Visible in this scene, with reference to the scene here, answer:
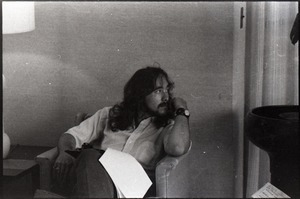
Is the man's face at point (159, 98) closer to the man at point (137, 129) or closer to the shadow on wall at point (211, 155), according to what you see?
the man at point (137, 129)

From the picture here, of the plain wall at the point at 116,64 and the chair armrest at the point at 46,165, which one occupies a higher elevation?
the plain wall at the point at 116,64

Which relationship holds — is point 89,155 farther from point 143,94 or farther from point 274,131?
point 274,131

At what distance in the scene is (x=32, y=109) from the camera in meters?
1.70

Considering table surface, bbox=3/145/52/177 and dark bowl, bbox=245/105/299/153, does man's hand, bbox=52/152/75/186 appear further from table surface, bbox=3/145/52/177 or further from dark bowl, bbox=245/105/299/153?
dark bowl, bbox=245/105/299/153

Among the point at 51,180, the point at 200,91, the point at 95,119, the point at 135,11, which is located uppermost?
the point at 135,11

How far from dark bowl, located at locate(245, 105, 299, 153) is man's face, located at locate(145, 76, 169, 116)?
0.29 m

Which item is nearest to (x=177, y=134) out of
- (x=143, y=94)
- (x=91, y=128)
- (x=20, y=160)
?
(x=143, y=94)

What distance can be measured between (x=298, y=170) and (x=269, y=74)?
0.35m

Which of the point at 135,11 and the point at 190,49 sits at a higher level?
the point at 135,11

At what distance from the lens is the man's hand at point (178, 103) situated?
164 centimetres

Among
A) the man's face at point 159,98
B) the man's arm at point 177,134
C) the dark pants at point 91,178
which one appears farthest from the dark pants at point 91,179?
the man's face at point 159,98

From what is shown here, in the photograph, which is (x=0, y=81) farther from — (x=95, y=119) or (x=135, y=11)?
(x=135, y=11)

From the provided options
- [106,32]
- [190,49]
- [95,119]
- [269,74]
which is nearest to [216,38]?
[190,49]

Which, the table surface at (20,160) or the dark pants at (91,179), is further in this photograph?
the table surface at (20,160)
